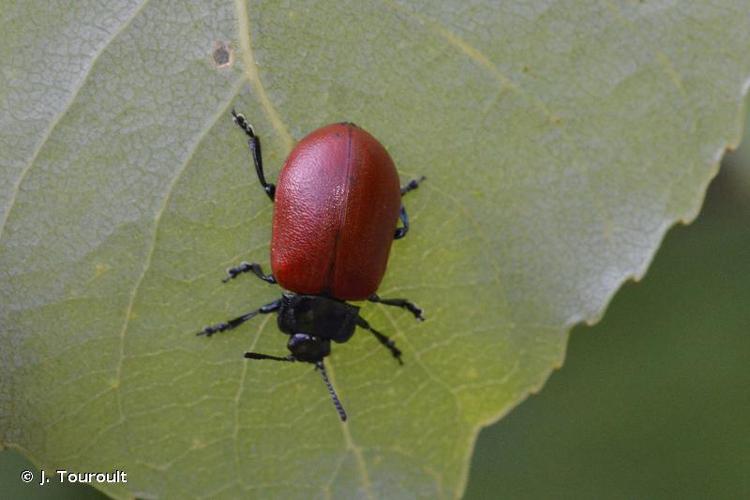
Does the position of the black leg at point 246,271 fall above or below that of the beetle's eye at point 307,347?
above

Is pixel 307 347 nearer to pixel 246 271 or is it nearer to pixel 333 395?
pixel 333 395

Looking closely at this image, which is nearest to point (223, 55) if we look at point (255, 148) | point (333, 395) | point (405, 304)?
point (255, 148)

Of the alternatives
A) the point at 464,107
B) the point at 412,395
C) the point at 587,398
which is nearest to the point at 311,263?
the point at 412,395

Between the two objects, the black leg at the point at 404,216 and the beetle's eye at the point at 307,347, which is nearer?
the black leg at the point at 404,216

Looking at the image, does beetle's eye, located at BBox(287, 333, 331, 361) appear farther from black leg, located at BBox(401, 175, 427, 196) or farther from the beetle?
black leg, located at BBox(401, 175, 427, 196)

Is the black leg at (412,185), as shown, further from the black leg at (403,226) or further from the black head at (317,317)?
the black head at (317,317)

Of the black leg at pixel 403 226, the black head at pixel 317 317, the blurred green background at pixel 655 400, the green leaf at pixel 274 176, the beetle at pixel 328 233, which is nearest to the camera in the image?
the green leaf at pixel 274 176

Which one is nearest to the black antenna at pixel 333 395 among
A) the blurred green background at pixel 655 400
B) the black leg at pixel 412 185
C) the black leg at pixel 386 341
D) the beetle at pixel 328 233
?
the beetle at pixel 328 233
